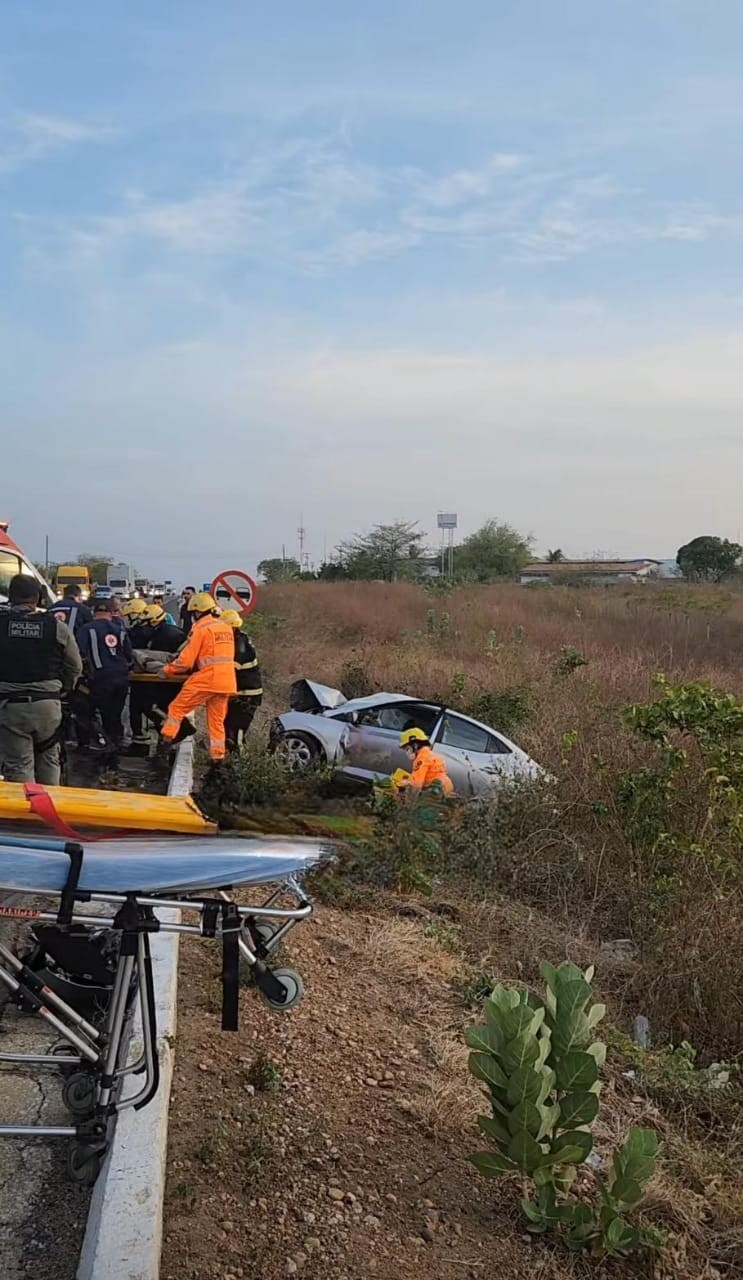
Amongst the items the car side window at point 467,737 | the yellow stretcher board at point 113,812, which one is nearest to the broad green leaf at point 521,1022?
the yellow stretcher board at point 113,812

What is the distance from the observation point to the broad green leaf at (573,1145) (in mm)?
2818

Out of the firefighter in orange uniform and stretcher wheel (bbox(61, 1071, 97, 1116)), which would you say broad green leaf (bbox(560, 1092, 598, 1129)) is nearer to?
stretcher wheel (bbox(61, 1071, 97, 1116))

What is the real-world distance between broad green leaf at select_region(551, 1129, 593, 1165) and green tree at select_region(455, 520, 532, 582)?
204 ft

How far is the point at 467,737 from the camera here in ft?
33.5

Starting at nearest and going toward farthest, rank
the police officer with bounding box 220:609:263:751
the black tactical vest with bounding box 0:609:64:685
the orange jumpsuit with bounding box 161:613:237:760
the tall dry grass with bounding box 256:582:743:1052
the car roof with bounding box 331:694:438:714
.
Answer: the tall dry grass with bounding box 256:582:743:1052
the black tactical vest with bounding box 0:609:64:685
the orange jumpsuit with bounding box 161:613:237:760
the police officer with bounding box 220:609:263:751
the car roof with bounding box 331:694:438:714

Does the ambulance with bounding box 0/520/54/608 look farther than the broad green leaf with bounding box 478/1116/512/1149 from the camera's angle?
Yes

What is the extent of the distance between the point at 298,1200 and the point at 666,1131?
5.34ft

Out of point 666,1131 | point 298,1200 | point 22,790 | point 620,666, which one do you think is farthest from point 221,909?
point 620,666

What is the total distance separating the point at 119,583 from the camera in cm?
4744

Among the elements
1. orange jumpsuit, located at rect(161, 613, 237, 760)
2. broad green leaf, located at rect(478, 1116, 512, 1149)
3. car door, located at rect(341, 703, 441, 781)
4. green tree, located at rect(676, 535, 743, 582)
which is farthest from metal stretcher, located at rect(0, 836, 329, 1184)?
green tree, located at rect(676, 535, 743, 582)

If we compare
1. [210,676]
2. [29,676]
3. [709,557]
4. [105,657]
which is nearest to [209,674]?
[210,676]

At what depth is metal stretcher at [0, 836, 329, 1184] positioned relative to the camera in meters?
2.66

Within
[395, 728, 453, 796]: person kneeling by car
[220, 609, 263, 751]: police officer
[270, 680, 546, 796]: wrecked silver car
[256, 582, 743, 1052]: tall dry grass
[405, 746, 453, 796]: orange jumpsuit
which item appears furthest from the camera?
[270, 680, 546, 796]: wrecked silver car

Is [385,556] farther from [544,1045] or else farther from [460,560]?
[544,1045]
